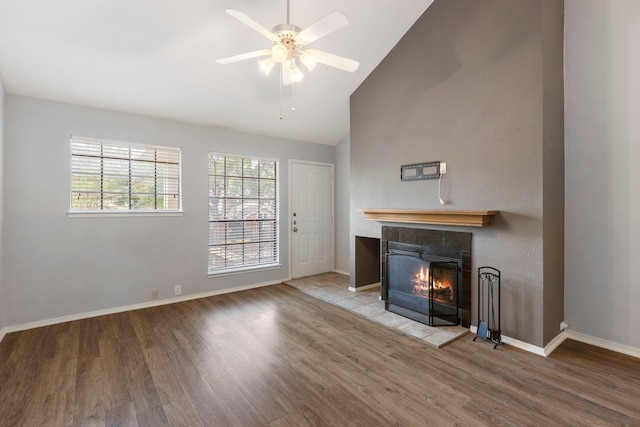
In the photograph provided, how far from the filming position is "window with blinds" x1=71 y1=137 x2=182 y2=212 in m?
3.50

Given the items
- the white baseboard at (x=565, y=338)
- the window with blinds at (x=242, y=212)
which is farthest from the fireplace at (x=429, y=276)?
the window with blinds at (x=242, y=212)

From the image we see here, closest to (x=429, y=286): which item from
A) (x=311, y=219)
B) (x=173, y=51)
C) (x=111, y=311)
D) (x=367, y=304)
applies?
(x=367, y=304)

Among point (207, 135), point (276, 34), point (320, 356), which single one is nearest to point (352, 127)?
point (207, 135)

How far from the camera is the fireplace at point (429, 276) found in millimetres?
3104

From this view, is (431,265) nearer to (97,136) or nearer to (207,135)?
(207,135)

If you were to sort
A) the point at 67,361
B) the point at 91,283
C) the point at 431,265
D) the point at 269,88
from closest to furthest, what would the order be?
the point at 67,361 → the point at 431,265 → the point at 91,283 → the point at 269,88

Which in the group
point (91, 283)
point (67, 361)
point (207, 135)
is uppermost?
point (207, 135)

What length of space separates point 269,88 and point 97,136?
83.7 inches

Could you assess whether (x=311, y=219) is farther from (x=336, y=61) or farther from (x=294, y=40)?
(x=294, y=40)

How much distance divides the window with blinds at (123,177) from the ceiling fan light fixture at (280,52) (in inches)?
102

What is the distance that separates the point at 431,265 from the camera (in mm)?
3180

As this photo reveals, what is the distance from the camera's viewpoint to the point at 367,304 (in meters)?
3.88

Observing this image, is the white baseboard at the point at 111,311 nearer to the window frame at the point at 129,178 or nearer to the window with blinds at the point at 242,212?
the window with blinds at the point at 242,212

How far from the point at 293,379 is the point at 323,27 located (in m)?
2.49
